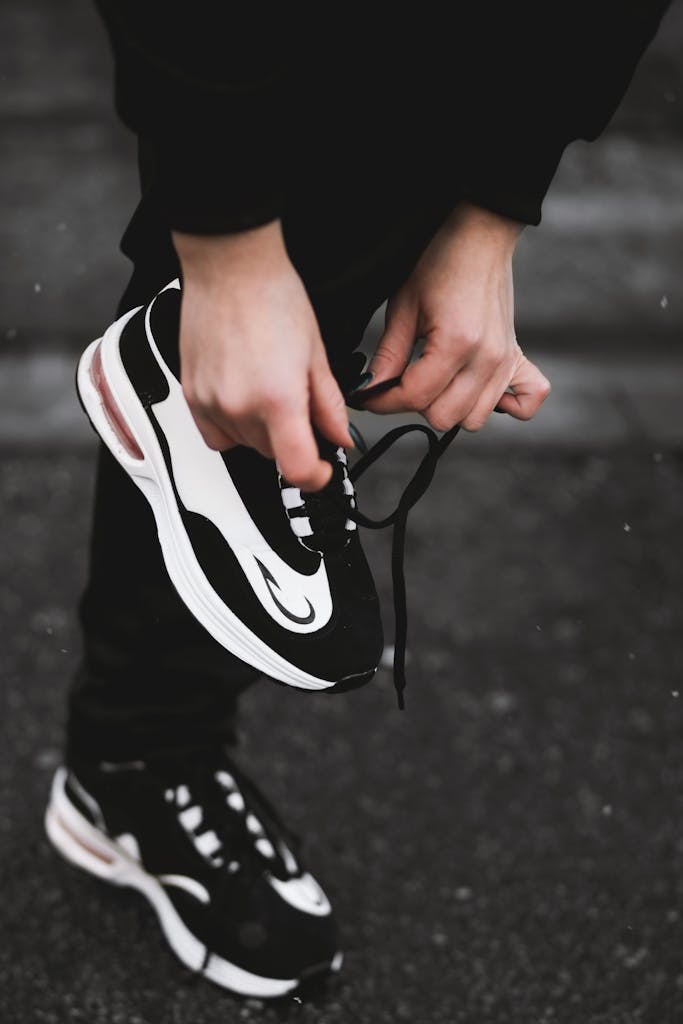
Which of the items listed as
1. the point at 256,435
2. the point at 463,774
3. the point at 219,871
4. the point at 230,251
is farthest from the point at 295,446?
the point at 463,774

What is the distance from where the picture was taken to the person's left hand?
38.6 inches

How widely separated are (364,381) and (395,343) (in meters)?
0.05

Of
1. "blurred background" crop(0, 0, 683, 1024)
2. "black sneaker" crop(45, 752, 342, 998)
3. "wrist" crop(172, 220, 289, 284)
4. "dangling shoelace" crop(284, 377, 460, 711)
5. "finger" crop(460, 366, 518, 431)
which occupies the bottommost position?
"blurred background" crop(0, 0, 683, 1024)

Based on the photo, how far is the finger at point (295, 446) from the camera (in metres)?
0.86

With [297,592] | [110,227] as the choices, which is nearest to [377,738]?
[297,592]

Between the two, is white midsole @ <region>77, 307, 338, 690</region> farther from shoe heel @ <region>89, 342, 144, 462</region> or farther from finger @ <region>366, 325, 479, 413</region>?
finger @ <region>366, 325, 479, 413</region>

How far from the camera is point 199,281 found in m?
0.86

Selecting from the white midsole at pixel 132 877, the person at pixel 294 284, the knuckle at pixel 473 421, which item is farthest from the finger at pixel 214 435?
the white midsole at pixel 132 877

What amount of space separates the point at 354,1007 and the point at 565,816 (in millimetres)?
473

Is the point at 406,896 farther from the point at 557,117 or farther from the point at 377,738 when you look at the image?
the point at 557,117

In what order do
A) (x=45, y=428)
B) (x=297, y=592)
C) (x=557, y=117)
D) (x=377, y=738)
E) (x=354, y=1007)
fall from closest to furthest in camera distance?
(x=557, y=117), (x=297, y=592), (x=354, y=1007), (x=377, y=738), (x=45, y=428)

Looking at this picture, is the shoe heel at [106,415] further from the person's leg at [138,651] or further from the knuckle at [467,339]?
the knuckle at [467,339]

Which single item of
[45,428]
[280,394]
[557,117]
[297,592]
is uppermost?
[557,117]

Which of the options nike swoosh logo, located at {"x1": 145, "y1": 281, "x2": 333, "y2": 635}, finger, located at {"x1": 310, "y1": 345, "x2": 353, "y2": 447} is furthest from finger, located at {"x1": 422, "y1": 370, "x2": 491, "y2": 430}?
nike swoosh logo, located at {"x1": 145, "y1": 281, "x2": 333, "y2": 635}
